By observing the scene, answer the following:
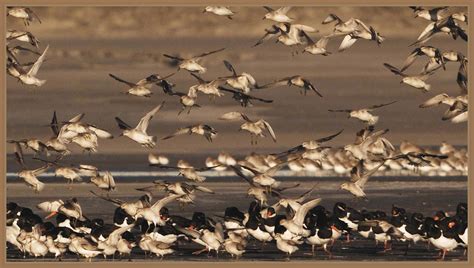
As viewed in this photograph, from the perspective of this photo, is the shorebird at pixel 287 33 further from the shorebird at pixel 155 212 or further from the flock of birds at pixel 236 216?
the shorebird at pixel 155 212

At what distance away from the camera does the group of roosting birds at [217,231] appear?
80.6ft

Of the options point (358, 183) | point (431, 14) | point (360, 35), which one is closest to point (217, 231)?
point (358, 183)

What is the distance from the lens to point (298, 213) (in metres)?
25.1

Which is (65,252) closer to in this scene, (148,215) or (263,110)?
(148,215)

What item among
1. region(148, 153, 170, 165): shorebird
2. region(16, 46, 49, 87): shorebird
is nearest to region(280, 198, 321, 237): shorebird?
region(16, 46, 49, 87): shorebird

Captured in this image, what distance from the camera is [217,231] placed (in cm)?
2500

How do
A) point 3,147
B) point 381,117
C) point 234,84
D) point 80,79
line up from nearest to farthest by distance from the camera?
point 3,147, point 234,84, point 381,117, point 80,79

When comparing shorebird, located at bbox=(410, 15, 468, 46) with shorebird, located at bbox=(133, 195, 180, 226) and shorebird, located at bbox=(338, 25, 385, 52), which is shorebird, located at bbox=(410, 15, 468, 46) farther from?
shorebird, located at bbox=(133, 195, 180, 226)

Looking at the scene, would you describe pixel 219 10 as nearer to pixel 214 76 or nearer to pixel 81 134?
pixel 81 134

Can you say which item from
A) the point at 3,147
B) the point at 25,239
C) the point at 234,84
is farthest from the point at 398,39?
the point at 25,239

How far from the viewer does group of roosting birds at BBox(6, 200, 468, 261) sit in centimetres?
2456

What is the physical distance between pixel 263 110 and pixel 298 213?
15921 mm

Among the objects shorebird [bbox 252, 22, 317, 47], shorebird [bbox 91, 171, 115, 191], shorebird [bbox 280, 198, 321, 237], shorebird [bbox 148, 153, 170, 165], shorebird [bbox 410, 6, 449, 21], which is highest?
shorebird [bbox 410, 6, 449, 21]

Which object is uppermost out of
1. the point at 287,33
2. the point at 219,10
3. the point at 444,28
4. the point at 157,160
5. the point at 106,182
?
the point at 444,28
